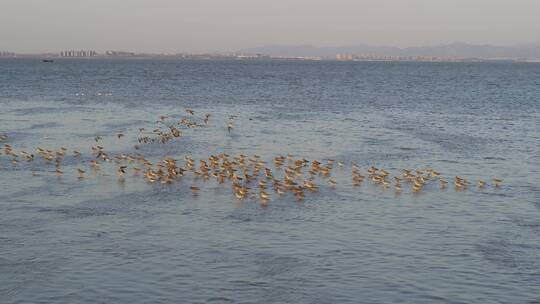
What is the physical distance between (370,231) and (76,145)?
21.0 metres

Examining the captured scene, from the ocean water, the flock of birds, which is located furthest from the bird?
the ocean water

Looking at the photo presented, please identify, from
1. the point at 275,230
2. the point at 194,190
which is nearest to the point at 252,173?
the point at 194,190

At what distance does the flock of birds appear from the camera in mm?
26594

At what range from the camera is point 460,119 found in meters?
55.6

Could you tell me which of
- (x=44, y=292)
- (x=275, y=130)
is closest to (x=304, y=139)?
(x=275, y=130)

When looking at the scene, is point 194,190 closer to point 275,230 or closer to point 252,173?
point 252,173

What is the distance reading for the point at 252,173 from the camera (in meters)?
29.6

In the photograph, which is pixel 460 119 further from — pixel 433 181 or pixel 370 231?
pixel 370 231

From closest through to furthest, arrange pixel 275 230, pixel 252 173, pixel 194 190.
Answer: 1. pixel 275 230
2. pixel 194 190
3. pixel 252 173

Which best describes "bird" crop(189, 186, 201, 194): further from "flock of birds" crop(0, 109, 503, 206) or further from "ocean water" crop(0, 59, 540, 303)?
"ocean water" crop(0, 59, 540, 303)

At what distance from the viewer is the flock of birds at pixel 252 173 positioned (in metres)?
26.6

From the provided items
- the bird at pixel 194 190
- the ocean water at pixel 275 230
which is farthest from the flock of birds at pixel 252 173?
the ocean water at pixel 275 230

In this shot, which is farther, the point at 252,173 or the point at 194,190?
A: the point at 252,173

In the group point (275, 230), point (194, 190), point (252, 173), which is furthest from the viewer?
point (252, 173)
